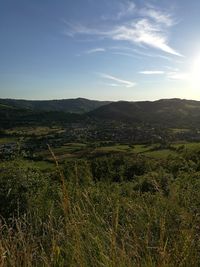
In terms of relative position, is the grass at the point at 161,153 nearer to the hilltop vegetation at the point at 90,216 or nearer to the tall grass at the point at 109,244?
the hilltop vegetation at the point at 90,216

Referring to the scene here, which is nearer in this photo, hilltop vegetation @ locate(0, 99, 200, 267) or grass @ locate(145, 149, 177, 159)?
hilltop vegetation @ locate(0, 99, 200, 267)

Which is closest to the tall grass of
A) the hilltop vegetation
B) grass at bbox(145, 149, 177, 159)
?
the hilltop vegetation

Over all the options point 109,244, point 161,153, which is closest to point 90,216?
point 109,244

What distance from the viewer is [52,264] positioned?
9.44 feet

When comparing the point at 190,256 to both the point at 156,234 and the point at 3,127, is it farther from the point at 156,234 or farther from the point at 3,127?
the point at 3,127

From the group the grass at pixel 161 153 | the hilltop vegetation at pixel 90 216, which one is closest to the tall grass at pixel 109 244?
the hilltop vegetation at pixel 90 216

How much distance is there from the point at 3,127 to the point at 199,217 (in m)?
187

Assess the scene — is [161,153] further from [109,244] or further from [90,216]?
[109,244]

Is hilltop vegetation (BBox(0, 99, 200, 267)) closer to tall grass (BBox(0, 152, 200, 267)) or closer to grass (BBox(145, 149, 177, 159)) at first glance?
tall grass (BBox(0, 152, 200, 267))

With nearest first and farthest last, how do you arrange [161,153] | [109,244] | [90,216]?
[109,244] < [90,216] < [161,153]

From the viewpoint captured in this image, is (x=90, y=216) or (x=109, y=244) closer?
(x=109, y=244)

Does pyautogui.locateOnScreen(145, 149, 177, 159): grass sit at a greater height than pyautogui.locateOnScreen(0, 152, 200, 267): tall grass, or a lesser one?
lesser

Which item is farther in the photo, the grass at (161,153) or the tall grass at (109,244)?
the grass at (161,153)

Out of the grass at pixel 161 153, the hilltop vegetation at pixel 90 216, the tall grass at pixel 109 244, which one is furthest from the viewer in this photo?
the grass at pixel 161 153
